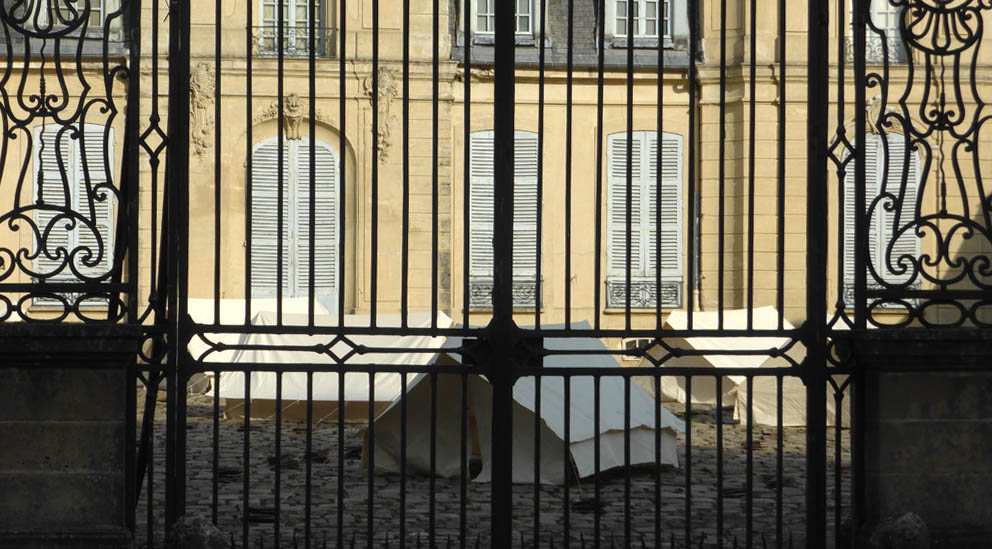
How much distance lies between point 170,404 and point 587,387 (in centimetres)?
618

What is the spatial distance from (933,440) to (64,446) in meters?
3.56

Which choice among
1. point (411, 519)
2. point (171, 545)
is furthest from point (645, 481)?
point (171, 545)

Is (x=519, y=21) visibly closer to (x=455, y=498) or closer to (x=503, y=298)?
(x=455, y=498)

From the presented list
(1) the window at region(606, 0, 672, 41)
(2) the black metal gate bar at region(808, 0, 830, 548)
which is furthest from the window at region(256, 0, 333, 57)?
(2) the black metal gate bar at region(808, 0, 830, 548)

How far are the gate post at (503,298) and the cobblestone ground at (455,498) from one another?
1.67 meters

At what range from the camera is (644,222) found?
59.6 ft

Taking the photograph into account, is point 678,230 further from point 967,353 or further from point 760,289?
point 967,353

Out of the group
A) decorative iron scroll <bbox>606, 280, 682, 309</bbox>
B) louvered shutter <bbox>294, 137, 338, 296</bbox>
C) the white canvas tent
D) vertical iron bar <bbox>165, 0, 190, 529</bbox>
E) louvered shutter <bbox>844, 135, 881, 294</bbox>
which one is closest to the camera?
vertical iron bar <bbox>165, 0, 190, 529</bbox>

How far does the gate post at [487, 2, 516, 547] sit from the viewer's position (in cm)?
512

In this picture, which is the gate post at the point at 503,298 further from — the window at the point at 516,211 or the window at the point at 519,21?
the window at the point at 519,21

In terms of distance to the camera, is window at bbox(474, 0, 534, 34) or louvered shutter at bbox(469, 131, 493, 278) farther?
window at bbox(474, 0, 534, 34)

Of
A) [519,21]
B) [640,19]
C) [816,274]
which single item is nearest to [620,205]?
[640,19]

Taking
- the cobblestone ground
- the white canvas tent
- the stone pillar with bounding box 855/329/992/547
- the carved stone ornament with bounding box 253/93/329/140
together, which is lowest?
the cobblestone ground

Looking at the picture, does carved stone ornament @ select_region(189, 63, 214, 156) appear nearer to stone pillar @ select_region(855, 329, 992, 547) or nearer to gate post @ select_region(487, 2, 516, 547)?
gate post @ select_region(487, 2, 516, 547)
